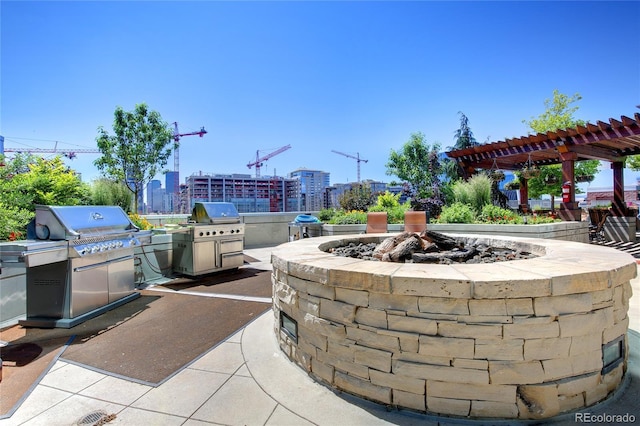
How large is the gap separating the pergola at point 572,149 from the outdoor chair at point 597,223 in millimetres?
972

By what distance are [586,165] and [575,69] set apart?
10709mm

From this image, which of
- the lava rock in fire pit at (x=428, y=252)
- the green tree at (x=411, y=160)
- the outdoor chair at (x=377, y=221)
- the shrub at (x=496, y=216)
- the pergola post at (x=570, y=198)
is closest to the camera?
the lava rock in fire pit at (x=428, y=252)

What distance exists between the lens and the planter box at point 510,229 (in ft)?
21.9

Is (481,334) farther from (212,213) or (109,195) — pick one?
(109,195)

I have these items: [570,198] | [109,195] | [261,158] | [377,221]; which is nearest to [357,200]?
[377,221]

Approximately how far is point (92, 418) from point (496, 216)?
8.75 meters

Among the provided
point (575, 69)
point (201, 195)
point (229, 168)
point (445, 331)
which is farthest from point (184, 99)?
point (229, 168)

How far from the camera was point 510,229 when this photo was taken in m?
6.85

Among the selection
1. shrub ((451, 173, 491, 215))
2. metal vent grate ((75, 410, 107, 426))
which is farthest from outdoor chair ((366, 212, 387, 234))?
metal vent grate ((75, 410, 107, 426))

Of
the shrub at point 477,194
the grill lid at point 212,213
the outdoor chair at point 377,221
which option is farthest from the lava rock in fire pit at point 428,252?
the shrub at point 477,194

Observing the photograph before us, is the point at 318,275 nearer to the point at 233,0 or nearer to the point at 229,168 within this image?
the point at 233,0

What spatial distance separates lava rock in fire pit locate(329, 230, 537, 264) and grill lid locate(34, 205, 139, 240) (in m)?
3.36

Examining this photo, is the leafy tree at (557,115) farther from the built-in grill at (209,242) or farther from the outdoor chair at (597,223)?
Result: the built-in grill at (209,242)

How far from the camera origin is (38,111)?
27.3 feet
